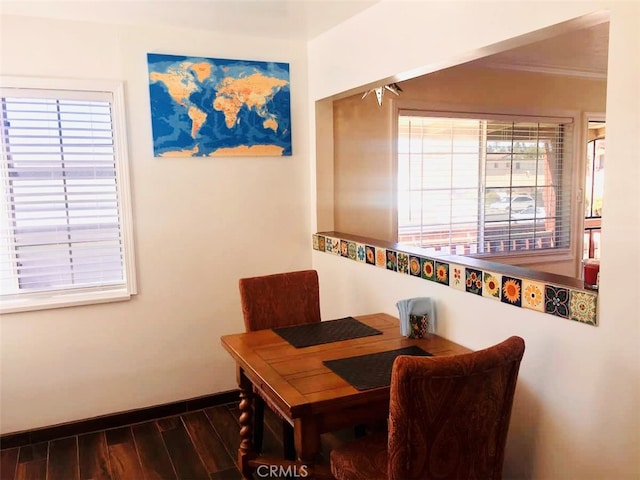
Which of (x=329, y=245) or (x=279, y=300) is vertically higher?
(x=329, y=245)

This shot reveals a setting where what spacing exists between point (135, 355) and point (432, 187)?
243 cm

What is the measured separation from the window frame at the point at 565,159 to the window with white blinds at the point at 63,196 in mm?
1884

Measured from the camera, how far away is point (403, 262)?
2.63 metres

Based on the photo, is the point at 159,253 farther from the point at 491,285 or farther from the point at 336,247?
the point at 491,285

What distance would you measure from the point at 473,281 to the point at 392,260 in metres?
0.61

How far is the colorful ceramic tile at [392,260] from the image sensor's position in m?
2.69

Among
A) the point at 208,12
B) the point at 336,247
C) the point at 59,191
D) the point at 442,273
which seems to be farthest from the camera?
the point at 336,247

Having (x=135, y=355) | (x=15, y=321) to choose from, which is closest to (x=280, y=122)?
(x=135, y=355)

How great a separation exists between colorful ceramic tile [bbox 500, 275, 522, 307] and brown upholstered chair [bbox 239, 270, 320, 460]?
1121mm

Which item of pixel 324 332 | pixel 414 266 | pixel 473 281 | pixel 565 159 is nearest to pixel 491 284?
pixel 473 281

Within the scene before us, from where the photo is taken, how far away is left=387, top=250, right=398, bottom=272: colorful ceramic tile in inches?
106

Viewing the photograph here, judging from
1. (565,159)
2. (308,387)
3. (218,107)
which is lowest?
(308,387)

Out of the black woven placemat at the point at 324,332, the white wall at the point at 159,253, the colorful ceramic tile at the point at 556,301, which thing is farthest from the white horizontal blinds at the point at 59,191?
the colorful ceramic tile at the point at 556,301

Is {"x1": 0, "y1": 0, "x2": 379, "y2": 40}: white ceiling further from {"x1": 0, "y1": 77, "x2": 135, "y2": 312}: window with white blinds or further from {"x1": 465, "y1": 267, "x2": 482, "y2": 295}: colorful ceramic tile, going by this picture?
{"x1": 465, "y1": 267, "x2": 482, "y2": 295}: colorful ceramic tile
